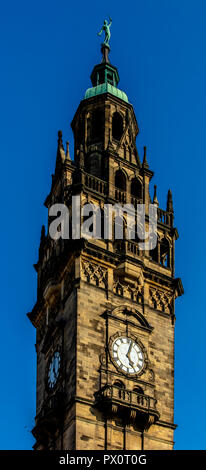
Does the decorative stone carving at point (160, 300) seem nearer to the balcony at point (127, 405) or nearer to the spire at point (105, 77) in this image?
the balcony at point (127, 405)

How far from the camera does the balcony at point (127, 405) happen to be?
49.5 m

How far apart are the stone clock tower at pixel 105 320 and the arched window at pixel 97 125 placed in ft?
0.64

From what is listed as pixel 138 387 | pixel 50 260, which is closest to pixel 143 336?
pixel 138 387

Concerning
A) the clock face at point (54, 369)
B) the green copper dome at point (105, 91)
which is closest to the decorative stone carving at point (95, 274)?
the clock face at point (54, 369)

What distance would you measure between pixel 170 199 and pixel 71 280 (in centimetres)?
1056

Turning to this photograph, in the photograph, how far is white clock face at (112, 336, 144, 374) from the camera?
170 feet

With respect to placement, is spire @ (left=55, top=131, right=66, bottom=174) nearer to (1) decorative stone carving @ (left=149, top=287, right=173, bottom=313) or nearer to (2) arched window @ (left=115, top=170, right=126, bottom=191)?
(2) arched window @ (left=115, top=170, right=126, bottom=191)

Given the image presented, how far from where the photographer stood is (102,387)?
164ft

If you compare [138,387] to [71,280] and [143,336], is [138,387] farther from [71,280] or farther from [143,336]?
[71,280]

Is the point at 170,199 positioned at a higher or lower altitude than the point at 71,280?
higher
